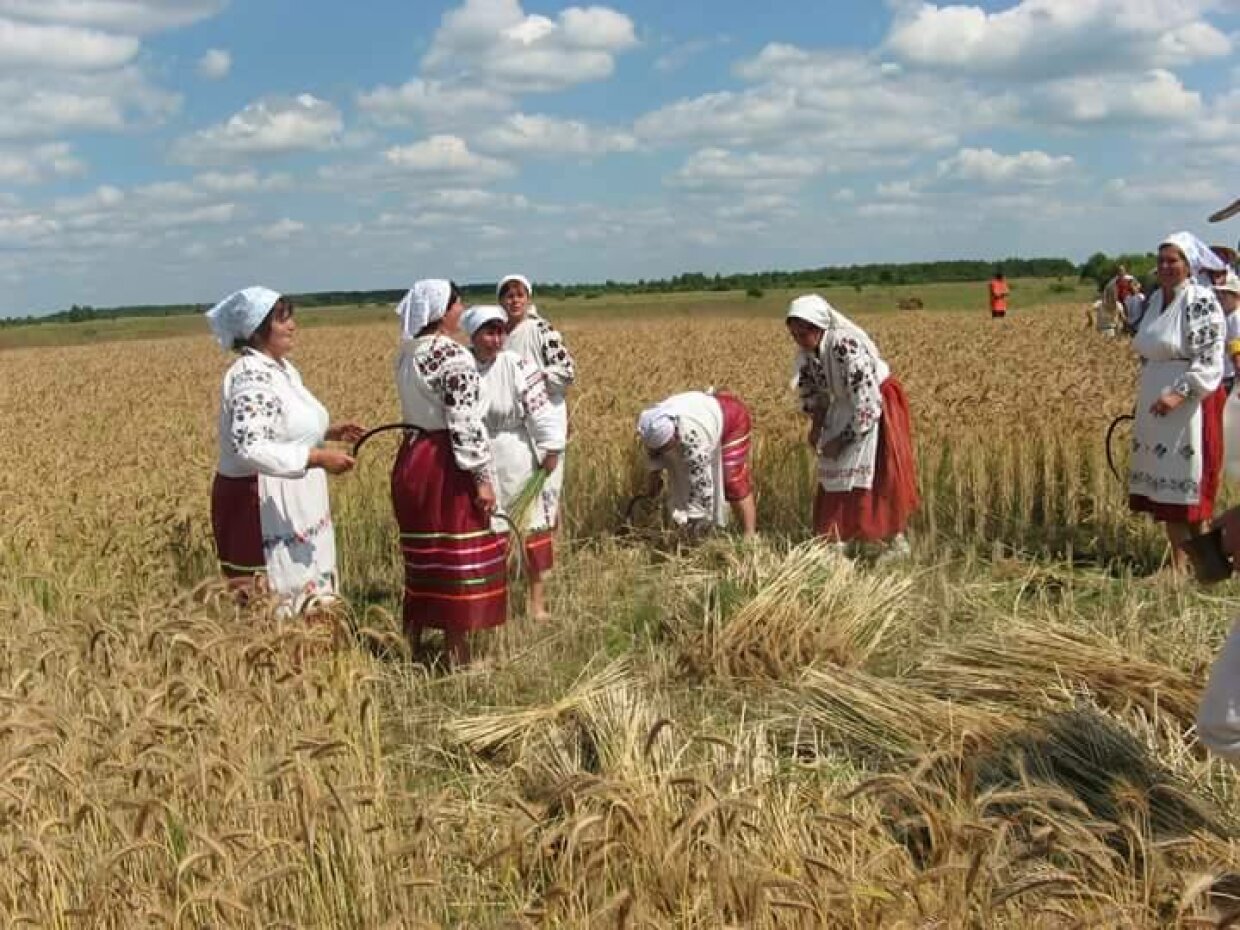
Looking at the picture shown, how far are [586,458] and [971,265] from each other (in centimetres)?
9128

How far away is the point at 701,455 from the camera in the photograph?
23.3 feet

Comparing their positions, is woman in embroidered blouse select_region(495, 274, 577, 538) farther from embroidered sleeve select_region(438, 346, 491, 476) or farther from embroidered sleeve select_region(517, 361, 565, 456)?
embroidered sleeve select_region(438, 346, 491, 476)

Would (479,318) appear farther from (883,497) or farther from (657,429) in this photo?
(883,497)

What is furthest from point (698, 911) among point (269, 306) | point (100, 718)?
point (269, 306)

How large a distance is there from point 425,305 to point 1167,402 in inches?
143

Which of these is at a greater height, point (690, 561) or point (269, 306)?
point (269, 306)

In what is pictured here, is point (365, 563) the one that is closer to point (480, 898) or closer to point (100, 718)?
point (100, 718)

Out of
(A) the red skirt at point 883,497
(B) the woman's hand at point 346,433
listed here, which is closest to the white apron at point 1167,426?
(A) the red skirt at point 883,497

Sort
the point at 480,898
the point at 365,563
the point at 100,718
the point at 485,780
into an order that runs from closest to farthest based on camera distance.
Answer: the point at 480,898, the point at 100,718, the point at 485,780, the point at 365,563

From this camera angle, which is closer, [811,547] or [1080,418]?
[811,547]

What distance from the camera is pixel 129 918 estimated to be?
2725mm

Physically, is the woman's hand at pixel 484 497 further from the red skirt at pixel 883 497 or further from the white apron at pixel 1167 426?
the white apron at pixel 1167 426

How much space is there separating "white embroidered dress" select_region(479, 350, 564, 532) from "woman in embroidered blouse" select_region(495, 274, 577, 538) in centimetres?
6

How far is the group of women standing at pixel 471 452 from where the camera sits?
5004 millimetres
